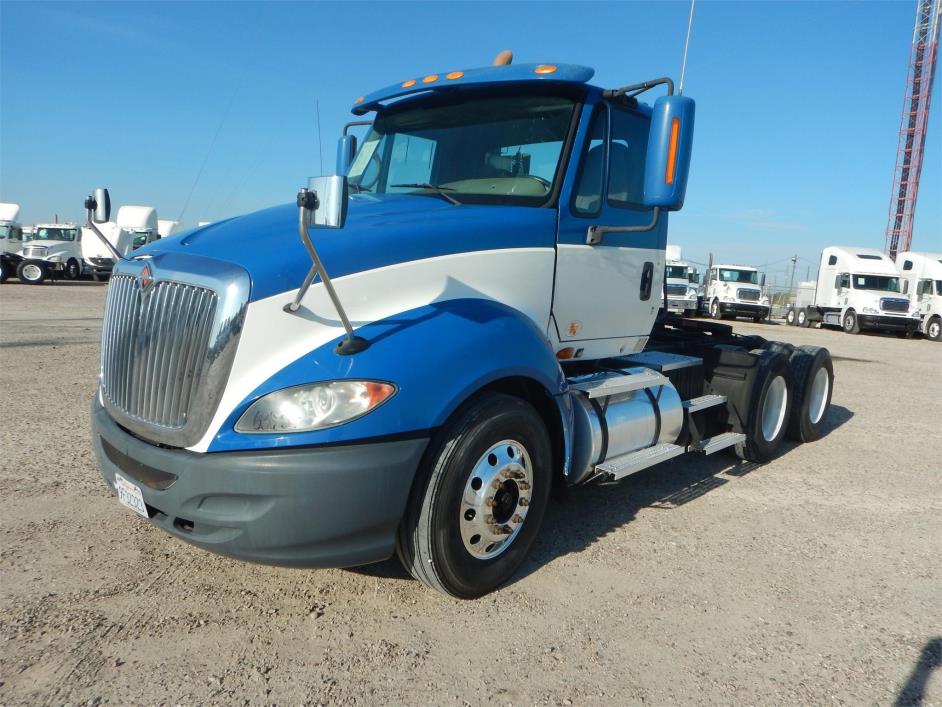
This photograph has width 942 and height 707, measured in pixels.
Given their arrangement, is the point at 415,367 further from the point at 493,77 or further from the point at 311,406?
the point at 493,77

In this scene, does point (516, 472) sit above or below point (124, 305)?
below

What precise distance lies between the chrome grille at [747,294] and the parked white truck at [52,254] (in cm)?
2781

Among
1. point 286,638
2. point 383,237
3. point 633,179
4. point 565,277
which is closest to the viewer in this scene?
point 286,638

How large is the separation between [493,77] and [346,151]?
1518mm

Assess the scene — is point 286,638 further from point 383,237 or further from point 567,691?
point 383,237

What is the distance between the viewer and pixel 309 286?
2.93 m

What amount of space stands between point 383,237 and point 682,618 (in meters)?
2.31

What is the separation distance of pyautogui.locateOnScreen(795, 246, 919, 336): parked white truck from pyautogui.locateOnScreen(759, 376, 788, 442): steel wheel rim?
22.8 metres

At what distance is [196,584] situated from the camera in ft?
11.1

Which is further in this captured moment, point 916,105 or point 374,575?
point 916,105

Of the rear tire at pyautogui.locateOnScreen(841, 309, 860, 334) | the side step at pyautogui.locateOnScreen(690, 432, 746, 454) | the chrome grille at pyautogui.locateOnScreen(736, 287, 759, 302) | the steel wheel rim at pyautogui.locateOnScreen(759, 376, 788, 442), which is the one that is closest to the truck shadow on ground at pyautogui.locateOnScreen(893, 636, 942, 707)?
the side step at pyautogui.locateOnScreen(690, 432, 746, 454)

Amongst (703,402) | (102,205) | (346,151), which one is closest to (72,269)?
(346,151)

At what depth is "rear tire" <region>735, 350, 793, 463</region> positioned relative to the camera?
5879 mm

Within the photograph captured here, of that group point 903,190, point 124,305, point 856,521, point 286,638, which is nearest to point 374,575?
point 286,638
